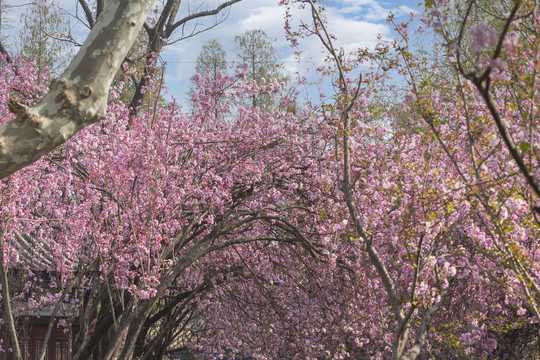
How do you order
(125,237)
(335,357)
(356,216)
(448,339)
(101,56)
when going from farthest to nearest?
(335,357) → (125,237) → (448,339) → (356,216) → (101,56)

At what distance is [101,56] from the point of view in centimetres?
332

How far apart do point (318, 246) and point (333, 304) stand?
6.07 ft

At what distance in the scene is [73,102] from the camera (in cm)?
320

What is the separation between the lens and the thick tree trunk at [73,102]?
3.11 meters

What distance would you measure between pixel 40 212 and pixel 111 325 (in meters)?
2.34

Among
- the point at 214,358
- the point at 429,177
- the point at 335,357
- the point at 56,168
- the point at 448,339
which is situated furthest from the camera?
the point at 214,358

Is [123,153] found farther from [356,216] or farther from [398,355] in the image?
[398,355]

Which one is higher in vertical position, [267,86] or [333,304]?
[267,86]

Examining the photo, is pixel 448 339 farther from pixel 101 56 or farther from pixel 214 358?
pixel 214 358

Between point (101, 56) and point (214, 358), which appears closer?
point (101, 56)

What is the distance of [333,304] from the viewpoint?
1082 cm

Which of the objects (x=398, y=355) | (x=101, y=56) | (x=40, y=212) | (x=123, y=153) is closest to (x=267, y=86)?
(x=123, y=153)

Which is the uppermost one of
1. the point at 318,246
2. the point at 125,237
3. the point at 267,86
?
the point at 267,86

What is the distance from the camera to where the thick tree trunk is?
311 centimetres
